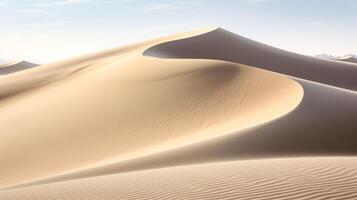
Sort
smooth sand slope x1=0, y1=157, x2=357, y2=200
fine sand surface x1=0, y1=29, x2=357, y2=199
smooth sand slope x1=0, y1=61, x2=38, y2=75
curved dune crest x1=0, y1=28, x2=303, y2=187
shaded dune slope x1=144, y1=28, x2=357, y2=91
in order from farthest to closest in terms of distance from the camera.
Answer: smooth sand slope x1=0, y1=61, x2=38, y2=75
shaded dune slope x1=144, y1=28, x2=357, y2=91
curved dune crest x1=0, y1=28, x2=303, y2=187
fine sand surface x1=0, y1=29, x2=357, y2=199
smooth sand slope x1=0, y1=157, x2=357, y2=200

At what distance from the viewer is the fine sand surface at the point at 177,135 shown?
6625 millimetres

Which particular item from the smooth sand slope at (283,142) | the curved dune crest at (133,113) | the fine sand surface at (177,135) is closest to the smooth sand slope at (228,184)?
the fine sand surface at (177,135)

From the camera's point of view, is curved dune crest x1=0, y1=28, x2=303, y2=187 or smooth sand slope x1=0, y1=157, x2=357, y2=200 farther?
curved dune crest x1=0, y1=28, x2=303, y2=187

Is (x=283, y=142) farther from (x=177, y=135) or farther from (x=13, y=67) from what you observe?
(x=13, y=67)

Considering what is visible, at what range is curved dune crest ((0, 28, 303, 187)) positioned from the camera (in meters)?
12.6

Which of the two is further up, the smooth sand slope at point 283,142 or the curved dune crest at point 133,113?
the curved dune crest at point 133,113

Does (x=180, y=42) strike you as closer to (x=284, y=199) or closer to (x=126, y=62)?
(x=126, y=62)

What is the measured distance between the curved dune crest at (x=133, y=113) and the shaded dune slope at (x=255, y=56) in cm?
1107

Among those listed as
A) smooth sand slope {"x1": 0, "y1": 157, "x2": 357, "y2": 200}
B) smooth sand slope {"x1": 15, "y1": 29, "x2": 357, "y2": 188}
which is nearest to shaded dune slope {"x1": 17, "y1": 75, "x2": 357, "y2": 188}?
smooth sand slope {"x1": 15, "y1": 29, "x2": 357, "y2": 188}

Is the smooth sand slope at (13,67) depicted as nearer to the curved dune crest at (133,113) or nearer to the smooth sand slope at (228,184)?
the curved dune crest at (133,113)

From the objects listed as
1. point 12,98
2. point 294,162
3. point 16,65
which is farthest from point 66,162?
point 16,65

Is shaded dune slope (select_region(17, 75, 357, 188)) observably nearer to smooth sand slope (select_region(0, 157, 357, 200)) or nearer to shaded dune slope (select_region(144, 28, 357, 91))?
smooth sand slope (select_region(0, 157, 357, 200))

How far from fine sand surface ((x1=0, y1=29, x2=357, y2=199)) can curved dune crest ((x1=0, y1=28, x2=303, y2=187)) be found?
0.14 feet

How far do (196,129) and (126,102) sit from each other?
426cm
